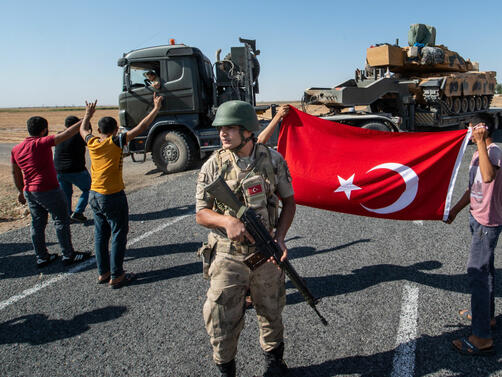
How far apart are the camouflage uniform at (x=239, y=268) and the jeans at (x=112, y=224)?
198cm

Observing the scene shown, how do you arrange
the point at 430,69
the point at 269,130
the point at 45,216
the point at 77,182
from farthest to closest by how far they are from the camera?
1. the point at 430,69
2. the point at 77,182
3. the point at 45,216
4. the point at 269,130

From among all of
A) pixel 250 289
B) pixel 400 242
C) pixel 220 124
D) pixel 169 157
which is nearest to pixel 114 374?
pixel 250 289

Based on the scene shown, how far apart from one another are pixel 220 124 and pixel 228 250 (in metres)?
0.84

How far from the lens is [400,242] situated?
5.20 m

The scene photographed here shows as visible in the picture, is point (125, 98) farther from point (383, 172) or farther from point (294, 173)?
point (383, 172)

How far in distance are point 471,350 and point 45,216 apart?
193 inches

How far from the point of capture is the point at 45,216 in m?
4.88

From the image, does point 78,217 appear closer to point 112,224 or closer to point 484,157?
point 112,224

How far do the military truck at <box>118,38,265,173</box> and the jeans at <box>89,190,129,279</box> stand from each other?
632 cm

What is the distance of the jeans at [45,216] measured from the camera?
4723 millimetres

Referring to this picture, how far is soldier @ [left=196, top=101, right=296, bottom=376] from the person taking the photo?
2467 mm

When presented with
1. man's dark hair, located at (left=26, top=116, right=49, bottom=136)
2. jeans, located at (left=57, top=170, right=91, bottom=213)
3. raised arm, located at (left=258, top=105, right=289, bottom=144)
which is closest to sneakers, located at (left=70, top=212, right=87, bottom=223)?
jeans, located at (left=57, top=170, right=91, bottom=213)

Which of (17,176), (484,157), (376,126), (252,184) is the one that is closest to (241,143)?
(252,184)

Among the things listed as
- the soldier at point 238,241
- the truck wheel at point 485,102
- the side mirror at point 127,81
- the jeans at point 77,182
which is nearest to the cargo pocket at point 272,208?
the soldier at point 238,241
